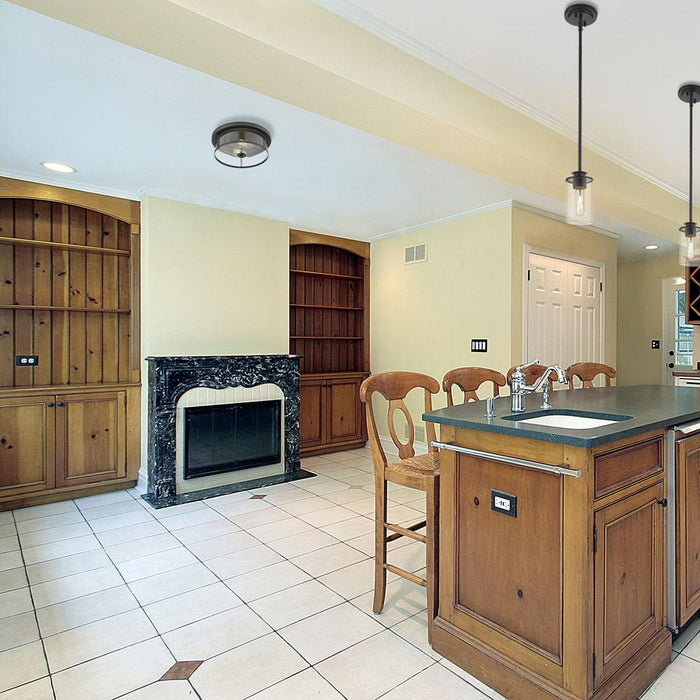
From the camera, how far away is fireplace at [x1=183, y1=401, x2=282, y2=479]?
13.8 ft

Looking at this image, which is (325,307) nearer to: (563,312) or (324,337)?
(324,337)

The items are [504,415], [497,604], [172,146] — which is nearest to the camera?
[497,604]

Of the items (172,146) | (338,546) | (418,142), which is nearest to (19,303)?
(172,146)

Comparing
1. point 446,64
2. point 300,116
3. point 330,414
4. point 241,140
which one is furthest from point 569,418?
point 330,414

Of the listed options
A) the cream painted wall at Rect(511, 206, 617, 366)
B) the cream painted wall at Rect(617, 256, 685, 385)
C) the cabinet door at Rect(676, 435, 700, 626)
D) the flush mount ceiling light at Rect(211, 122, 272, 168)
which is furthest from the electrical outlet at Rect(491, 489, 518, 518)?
the cream painted wall at Rect(617, 256, 685, 385)

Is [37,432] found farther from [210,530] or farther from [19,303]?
[210,530]

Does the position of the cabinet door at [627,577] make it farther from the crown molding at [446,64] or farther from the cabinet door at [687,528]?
the crown molding at [446,64]

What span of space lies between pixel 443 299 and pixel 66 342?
11.5 feet

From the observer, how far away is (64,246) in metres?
4.05

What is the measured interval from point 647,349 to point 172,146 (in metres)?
6.76

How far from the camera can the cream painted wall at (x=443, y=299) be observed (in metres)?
4.46

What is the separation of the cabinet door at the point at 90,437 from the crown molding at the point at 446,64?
11.4ft

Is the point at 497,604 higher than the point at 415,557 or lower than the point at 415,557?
higher

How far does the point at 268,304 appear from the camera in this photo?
4910mm
